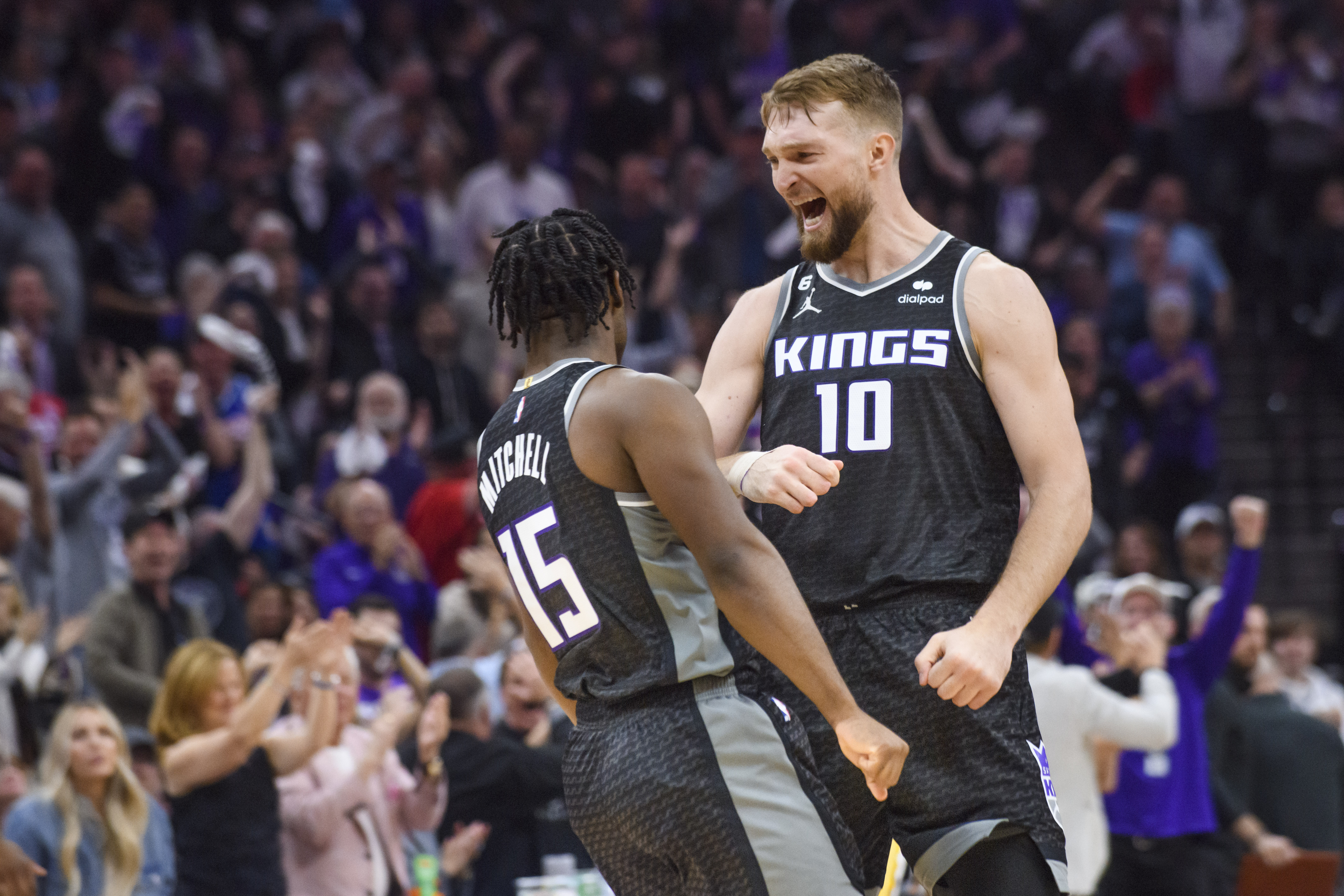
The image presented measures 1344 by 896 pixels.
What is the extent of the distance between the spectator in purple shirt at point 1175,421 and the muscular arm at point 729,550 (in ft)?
30.6

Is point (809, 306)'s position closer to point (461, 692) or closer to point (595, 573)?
point (595, 573)

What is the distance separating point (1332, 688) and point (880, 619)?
7.60 m

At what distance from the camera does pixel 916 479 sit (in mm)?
3732

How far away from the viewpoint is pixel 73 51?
13008 mm

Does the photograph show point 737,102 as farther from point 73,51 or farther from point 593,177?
point 73,51

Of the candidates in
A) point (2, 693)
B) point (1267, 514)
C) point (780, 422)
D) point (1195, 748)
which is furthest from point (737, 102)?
point (780, 422)

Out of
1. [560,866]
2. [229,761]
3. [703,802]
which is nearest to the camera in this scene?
[703,802]

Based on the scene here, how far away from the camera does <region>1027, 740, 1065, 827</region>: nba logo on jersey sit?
3.74 m

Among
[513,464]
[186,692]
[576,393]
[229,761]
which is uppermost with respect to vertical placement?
[576,393]

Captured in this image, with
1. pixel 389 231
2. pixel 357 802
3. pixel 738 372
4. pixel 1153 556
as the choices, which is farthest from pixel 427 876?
pixel 389 231

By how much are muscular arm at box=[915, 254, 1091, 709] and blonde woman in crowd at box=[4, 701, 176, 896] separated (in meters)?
3.97

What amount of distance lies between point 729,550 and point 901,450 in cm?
67

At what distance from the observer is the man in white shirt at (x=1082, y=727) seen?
7.26 metres

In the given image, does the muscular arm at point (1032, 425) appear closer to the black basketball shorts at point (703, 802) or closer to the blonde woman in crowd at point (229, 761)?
the black basketball shorts at point (703, 802)
